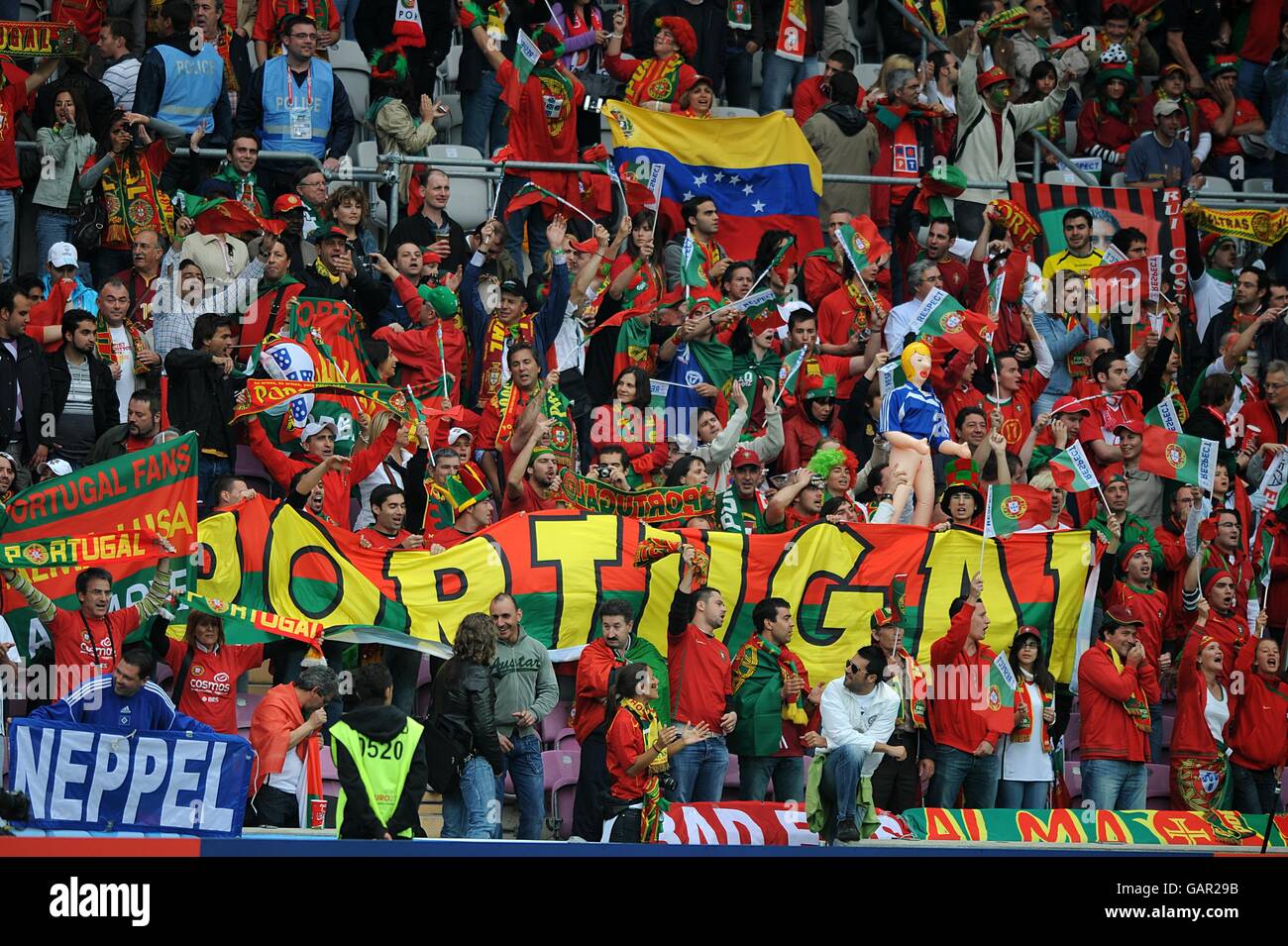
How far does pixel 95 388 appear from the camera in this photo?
1334 cm

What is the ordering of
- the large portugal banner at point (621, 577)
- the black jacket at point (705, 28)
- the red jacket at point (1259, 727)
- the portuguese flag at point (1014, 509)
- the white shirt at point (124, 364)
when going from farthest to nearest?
the black jacket at point (705, 28)
the portuguese flag at point (1014, 509)
the white shirt at point (124, 364)
the red jacket at point (1259, 727)
the large portugal banner at point (621, 577)

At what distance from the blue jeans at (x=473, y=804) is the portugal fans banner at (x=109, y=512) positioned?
2179mm

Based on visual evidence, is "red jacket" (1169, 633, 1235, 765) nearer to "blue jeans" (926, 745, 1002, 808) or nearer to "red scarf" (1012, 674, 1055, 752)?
"red scarf" (1012, 674, 1055, 752)

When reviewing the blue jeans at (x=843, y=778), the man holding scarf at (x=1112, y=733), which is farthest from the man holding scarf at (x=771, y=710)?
the man holding scarf at (x=1112, y=733)

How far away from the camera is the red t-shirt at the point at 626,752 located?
36.6 ft

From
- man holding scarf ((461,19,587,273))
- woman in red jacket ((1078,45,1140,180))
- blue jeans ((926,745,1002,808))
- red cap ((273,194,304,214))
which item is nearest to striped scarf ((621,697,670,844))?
blue jeans ((926,745,1002,808))

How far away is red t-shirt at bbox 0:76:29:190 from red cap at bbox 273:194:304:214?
6.34ft

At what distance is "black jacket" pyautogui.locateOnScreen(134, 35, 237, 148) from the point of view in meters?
15.3

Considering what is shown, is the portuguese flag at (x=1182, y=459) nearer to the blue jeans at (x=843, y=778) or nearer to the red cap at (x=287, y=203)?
the blue jeans at (x=843, y=778)

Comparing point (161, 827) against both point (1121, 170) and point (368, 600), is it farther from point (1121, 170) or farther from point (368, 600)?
point (1121, 170)

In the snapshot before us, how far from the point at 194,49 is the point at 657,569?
5477 mm

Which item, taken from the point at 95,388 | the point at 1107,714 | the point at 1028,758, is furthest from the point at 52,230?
the point at 1107,714

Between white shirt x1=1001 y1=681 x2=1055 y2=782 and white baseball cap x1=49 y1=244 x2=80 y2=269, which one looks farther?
white baseball cap x1=49 y1=244 x2=80 y2=269

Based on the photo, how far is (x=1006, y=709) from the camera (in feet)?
42.0
